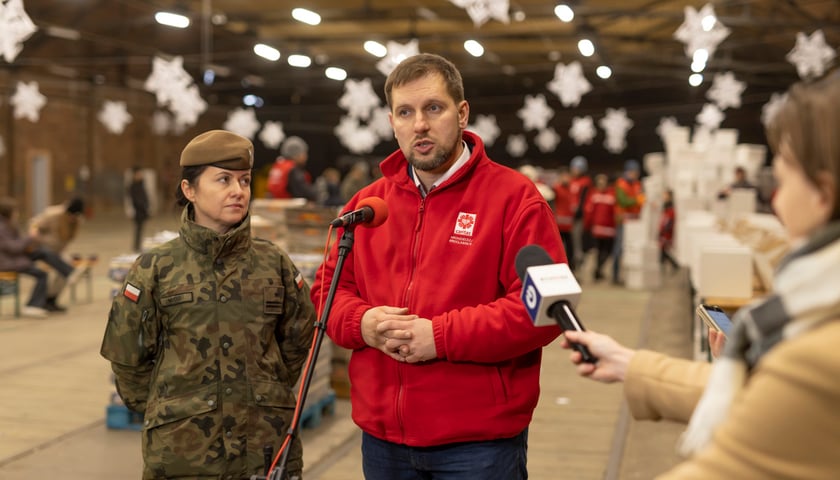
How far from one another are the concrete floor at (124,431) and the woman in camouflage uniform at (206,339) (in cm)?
220

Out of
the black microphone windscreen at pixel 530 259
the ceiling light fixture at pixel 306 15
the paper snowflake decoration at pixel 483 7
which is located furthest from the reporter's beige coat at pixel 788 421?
the ceiling light fixture at pixel 306 15

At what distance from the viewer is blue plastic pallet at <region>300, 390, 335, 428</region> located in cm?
557

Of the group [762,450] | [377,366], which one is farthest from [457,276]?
[762,450]

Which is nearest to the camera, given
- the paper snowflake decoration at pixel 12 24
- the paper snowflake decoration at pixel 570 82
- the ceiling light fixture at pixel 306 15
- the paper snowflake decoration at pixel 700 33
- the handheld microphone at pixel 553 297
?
the handheld microphone at pixel 553 297

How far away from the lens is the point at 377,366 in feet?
7.57

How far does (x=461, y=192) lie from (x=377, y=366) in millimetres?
479

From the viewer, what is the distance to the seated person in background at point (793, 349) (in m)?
1.03

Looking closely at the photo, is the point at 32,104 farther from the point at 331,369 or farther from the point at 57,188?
the point at 57,188

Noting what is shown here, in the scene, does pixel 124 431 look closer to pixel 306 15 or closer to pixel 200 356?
pixel 200 356

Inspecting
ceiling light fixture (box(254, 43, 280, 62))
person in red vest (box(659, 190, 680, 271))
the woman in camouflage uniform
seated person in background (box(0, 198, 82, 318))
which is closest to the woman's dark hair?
the woman in camouflage uniform

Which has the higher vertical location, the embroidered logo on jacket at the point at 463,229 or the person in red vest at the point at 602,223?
the embroidered logo on jacket at the point at 463,229

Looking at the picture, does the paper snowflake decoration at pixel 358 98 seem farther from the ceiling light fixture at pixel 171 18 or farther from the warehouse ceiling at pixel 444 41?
the ceiling light fixture at pixel 171 18

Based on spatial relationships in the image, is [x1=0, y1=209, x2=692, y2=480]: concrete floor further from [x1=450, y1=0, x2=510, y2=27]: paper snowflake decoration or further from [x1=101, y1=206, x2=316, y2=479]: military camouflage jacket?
[x1=450, y1=0, x2=510, y2=27]: paper snowflake decoration

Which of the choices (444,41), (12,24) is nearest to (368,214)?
(12,24)
